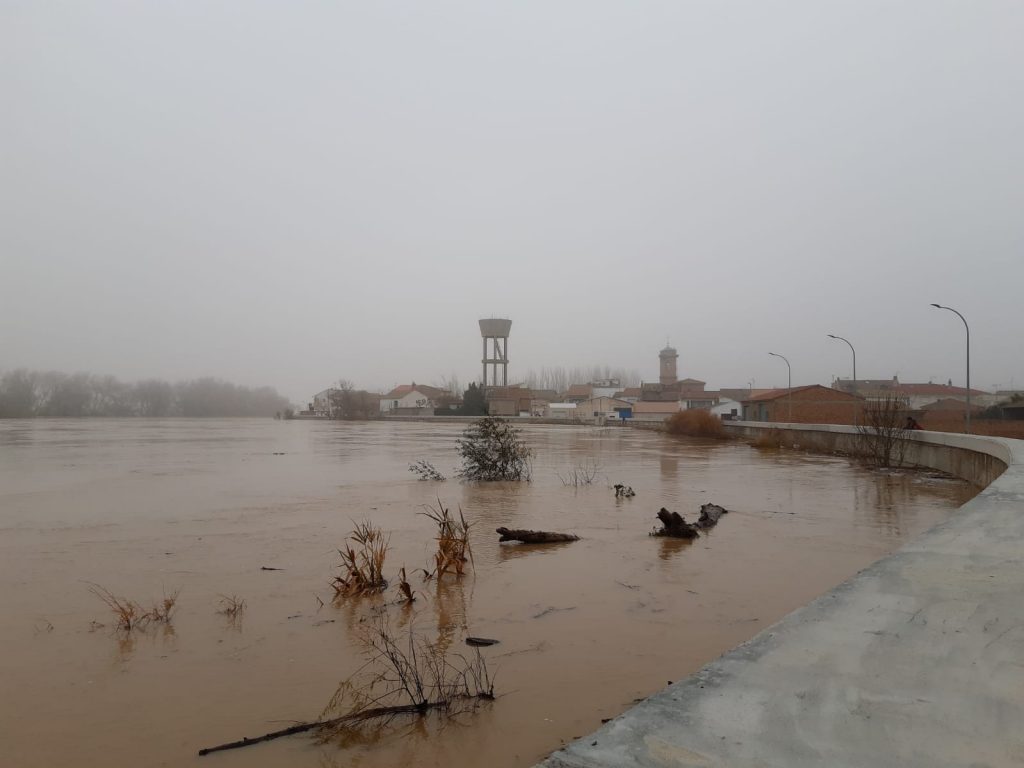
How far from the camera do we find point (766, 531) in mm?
11586

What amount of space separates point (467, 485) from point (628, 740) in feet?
53.7

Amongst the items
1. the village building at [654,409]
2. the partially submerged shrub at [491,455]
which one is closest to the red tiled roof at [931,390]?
the village building at [654,409]

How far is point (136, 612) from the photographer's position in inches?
269

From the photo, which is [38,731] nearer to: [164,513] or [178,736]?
[178,736]

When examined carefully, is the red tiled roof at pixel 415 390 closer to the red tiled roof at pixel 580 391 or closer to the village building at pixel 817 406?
the red tiled roof at pixel 580 391

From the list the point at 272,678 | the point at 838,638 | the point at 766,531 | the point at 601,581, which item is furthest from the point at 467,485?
the point at 838,638

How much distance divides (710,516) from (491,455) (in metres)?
8.89

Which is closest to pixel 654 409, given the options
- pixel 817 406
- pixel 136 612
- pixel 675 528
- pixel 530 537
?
pixel 817 406

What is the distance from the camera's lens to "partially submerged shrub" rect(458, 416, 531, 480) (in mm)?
Answer: 20203

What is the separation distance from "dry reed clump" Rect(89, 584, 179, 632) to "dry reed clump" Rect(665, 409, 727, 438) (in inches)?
1725

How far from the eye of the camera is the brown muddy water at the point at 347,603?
4.33 metres

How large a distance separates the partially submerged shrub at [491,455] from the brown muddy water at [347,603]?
270 centimetres

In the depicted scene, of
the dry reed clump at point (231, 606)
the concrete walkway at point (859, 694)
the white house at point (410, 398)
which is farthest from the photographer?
the white house at point (410, 398)

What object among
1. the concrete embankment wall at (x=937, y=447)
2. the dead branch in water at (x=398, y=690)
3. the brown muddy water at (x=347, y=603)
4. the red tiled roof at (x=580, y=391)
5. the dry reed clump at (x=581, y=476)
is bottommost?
the dry reed clump at (x=581, y=476)
